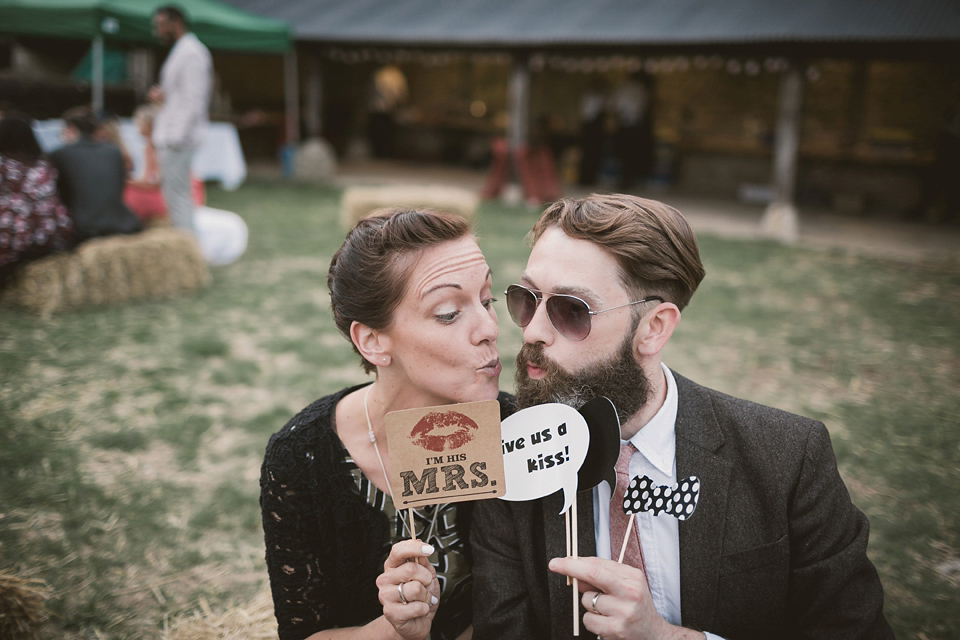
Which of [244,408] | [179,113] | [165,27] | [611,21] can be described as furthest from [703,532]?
[611,21]

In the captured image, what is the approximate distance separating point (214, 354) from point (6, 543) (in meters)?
2.46

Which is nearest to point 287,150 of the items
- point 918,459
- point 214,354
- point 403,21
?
point 403,21

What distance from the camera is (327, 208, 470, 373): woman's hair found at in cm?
197

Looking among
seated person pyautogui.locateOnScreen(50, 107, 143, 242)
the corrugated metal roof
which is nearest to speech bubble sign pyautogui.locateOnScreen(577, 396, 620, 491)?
seated person pyautogui.locateOnScreen(50, 107, 143, 242)

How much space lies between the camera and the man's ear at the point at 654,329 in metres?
1.98

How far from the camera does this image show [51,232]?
250 inches

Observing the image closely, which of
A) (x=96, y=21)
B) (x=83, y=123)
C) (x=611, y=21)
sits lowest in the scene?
(x=83, y=123)

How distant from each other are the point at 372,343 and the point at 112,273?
545cm

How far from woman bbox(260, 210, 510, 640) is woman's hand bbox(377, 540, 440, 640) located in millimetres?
249

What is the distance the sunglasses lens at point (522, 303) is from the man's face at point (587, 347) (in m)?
0.05

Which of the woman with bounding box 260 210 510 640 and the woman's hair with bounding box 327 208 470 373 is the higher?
the woman's hair with bounding box 327 208 470 373

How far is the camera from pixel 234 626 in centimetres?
256

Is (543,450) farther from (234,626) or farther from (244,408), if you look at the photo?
(244,408)

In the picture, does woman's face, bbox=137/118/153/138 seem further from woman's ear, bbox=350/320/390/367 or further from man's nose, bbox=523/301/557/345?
man's nose, bbox=523/301/557/345
